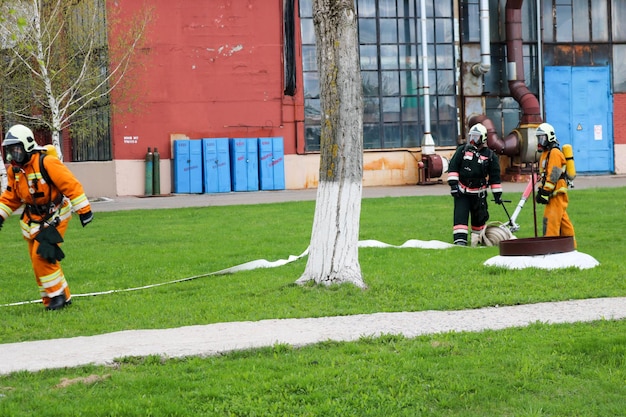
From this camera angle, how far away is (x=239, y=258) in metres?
14.5

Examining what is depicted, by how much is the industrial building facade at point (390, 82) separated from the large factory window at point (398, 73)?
0.03 m

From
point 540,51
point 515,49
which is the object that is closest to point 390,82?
point 515,49

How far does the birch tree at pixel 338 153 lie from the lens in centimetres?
1013

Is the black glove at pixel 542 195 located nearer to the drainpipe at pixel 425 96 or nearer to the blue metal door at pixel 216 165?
the blue metal door at pixel 216 165

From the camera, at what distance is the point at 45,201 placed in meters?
9.87

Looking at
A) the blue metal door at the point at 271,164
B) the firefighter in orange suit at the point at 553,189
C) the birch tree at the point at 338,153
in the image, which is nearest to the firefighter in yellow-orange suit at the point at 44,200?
the birch tree at the point at 338,153

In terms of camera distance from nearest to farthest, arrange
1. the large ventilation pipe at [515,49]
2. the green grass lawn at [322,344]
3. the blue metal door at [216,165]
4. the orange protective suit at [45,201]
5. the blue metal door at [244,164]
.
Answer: the green grass lawn at [322,344]
the orange protective suit at [45,201]
the blue metal door at [216,165]
the blue metal door at [244,164]
the large ventilation pipe at [515,49]

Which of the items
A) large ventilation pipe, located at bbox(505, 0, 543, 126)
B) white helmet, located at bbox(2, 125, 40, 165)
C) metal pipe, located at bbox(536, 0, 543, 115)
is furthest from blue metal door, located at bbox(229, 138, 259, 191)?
white helmet, located at bbox(2, 125, 40, 165)

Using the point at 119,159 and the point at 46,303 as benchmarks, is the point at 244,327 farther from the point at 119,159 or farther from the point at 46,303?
the point at 119,159

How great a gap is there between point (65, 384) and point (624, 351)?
367 cm

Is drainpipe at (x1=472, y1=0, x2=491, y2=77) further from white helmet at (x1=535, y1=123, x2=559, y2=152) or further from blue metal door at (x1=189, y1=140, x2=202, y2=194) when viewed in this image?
white helmet at (x1=535, y1=123, x2=559, y2=152)

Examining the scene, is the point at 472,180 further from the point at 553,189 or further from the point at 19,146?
the point at 19,146

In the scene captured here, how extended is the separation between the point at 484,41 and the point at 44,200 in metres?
26.3

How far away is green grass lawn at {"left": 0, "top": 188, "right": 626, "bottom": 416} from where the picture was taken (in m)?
5.80
